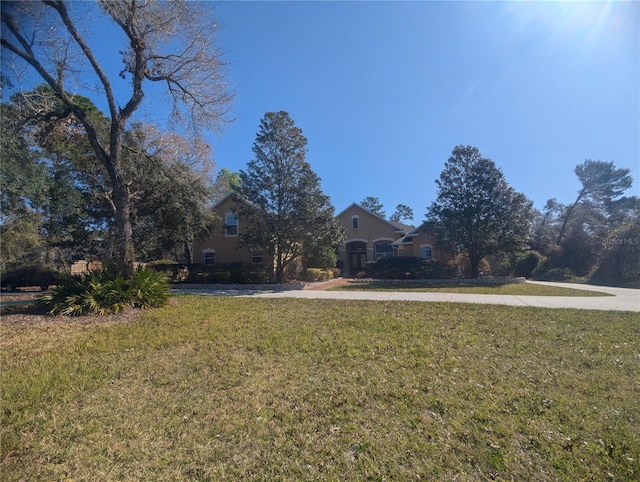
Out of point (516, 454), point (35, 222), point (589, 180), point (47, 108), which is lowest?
point (516, 454)

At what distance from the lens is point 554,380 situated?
429 cm

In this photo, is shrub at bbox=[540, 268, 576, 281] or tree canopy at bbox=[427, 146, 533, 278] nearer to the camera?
tree canopy at bbox=[427, 146, 533, 278]

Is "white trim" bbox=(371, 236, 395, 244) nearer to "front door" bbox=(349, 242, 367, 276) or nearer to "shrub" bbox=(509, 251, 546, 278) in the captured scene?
"front door" bbox=(349, 242, 367, 276)

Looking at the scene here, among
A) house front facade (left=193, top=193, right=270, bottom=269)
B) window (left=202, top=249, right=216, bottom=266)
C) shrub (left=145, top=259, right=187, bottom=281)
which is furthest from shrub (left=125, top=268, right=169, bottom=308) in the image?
window (left=202, top=249, right=216, bottom=266)

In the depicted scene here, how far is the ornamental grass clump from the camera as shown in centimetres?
845

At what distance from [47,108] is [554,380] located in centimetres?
1435

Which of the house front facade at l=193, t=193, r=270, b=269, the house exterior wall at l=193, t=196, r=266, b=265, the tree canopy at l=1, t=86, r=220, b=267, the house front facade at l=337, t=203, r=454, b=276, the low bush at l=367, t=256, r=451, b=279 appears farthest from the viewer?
the house front facade at l=337, t=203, r=454, b=276

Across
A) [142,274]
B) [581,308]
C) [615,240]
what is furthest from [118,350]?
[615,240]

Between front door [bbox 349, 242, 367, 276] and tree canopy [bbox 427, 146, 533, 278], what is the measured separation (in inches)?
338

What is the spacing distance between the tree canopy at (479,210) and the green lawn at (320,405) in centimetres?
1506

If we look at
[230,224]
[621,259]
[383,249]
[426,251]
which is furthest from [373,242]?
[621,259]

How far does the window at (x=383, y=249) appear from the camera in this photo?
94.0 feet

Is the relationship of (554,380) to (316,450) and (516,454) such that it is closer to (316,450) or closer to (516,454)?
(516,454)

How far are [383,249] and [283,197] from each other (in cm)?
1366
